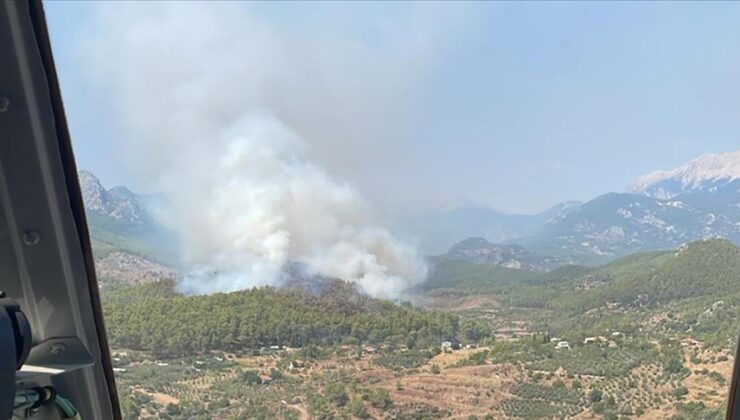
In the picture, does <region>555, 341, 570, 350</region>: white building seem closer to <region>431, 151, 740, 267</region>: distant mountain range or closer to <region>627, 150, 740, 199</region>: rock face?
<region>431, 151, 740, 267</region>: distant mountain range

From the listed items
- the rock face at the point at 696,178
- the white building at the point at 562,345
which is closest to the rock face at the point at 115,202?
the white building at the point at 562,345

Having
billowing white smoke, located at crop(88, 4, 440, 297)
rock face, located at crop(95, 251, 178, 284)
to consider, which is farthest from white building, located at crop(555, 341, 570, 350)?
rock face, located at crop(95, 251, 178, 284)

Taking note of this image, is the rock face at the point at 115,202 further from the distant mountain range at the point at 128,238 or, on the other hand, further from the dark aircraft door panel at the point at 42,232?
the dark aircraft door panel at the point at 42,232

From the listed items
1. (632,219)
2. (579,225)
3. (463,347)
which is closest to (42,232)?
(463,347)

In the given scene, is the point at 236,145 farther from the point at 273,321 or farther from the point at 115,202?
the point at 273,321

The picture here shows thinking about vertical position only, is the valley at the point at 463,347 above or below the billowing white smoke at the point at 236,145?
below

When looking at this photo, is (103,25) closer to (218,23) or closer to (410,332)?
(218,23)
